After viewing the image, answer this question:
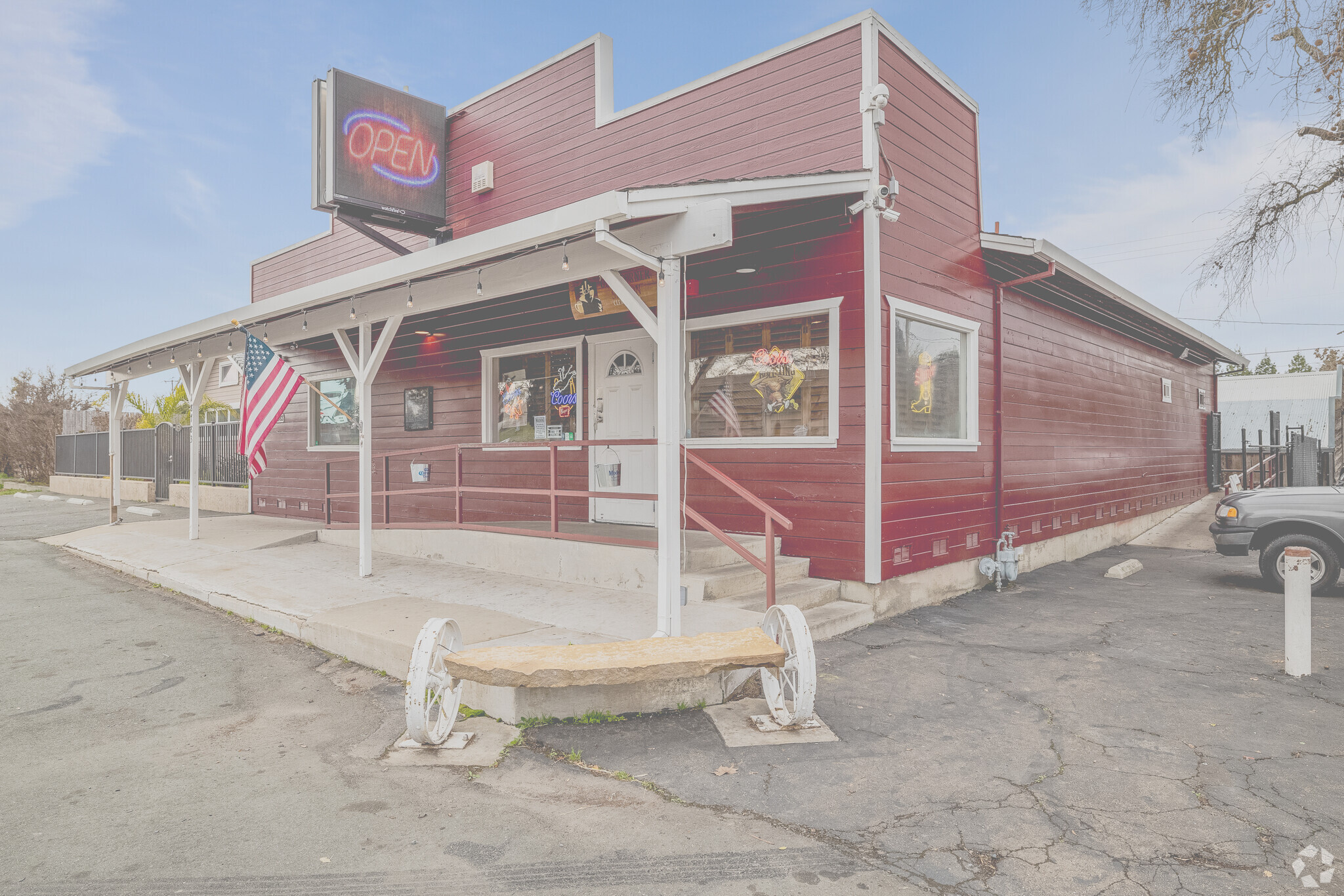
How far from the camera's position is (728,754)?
373cm

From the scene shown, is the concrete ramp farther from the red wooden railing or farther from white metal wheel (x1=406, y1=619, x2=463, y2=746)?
white metal wheel (x1=406, y1=619, x2=463, y2=746)

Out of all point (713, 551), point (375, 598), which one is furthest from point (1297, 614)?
point (375, 598)


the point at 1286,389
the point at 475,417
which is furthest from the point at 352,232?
the point at 1286,389

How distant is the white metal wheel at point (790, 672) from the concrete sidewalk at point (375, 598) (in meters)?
0.78

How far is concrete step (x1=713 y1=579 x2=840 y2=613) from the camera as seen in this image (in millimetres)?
5934

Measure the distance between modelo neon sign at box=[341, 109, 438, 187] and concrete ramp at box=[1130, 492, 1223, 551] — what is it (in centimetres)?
1256

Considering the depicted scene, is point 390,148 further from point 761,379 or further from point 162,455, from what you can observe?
point 162,455

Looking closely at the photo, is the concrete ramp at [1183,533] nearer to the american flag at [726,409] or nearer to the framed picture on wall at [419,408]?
the american flag at [726,409]

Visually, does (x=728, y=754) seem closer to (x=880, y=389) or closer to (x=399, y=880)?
(x=399, y=880)

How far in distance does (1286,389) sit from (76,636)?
143ft

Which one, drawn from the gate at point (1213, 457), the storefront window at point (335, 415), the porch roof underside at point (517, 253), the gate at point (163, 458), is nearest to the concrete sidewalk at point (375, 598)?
the storefront window at point (335, 415)

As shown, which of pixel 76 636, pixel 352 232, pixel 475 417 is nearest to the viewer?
pixel 76 636

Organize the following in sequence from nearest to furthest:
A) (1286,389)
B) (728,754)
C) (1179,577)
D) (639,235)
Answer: (728,754), (639,235), (1179,577), (1286,389)

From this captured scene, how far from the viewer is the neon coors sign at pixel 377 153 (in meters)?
9.16
